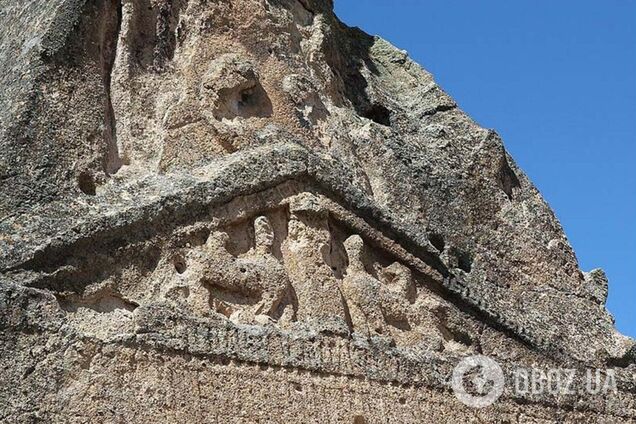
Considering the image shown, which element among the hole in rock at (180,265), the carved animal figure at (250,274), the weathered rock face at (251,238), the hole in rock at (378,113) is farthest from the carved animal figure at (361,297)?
the hole in rock at (378,113)

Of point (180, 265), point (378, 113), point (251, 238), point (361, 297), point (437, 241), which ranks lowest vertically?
point (180, 265)

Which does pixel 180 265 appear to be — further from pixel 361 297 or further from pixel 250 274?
pixel 361 297

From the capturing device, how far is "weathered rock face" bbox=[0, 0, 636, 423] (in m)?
7.62

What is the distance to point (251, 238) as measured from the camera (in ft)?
28.6

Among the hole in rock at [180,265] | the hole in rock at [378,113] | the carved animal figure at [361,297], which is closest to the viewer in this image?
the hole in rock at [180,265]

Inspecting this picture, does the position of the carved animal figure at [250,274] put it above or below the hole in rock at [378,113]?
below

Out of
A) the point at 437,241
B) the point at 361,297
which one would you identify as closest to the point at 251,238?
the point at 361,297

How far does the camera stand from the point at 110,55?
919 cm

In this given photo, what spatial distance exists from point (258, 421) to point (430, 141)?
3.99 meters

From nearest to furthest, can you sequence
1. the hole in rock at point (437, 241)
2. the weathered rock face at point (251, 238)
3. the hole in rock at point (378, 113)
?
the weathered rock face at point (251, 238) < the hole in rock at point (437, 241) < the hole in rock at point (378, 113)

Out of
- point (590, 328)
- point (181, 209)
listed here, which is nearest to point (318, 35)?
point (181, 209)

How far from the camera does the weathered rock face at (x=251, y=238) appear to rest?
7621 millimetres

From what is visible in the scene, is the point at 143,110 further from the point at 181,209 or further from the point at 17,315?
the point at 17,315

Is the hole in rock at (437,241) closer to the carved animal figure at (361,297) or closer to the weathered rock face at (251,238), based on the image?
the weathered rock face at (251,238)
